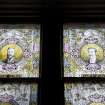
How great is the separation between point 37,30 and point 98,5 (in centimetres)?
54

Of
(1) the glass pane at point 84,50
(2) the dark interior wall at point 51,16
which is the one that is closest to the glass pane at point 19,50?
(2) the dark interior wall at point 51,16

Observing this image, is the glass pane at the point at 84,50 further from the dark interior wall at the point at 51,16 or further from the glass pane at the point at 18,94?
the glass pane at the point at 18,94

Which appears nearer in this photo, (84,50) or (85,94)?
(85,94)

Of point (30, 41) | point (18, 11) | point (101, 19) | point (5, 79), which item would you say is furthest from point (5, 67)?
point (101, 19)

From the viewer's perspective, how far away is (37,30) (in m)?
3.01

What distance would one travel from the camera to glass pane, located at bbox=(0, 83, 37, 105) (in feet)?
8.90

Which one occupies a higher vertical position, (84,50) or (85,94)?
(84,50)

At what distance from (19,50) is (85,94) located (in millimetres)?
647

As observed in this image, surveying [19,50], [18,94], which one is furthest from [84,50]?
[18,94]

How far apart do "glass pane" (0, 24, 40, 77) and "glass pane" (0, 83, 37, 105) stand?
91 millimetres

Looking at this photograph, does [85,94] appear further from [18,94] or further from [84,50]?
[18,94]

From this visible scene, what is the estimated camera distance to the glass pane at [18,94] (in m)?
2.71

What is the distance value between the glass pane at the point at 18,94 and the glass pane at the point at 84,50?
0.97 feet

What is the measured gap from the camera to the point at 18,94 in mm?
2740
